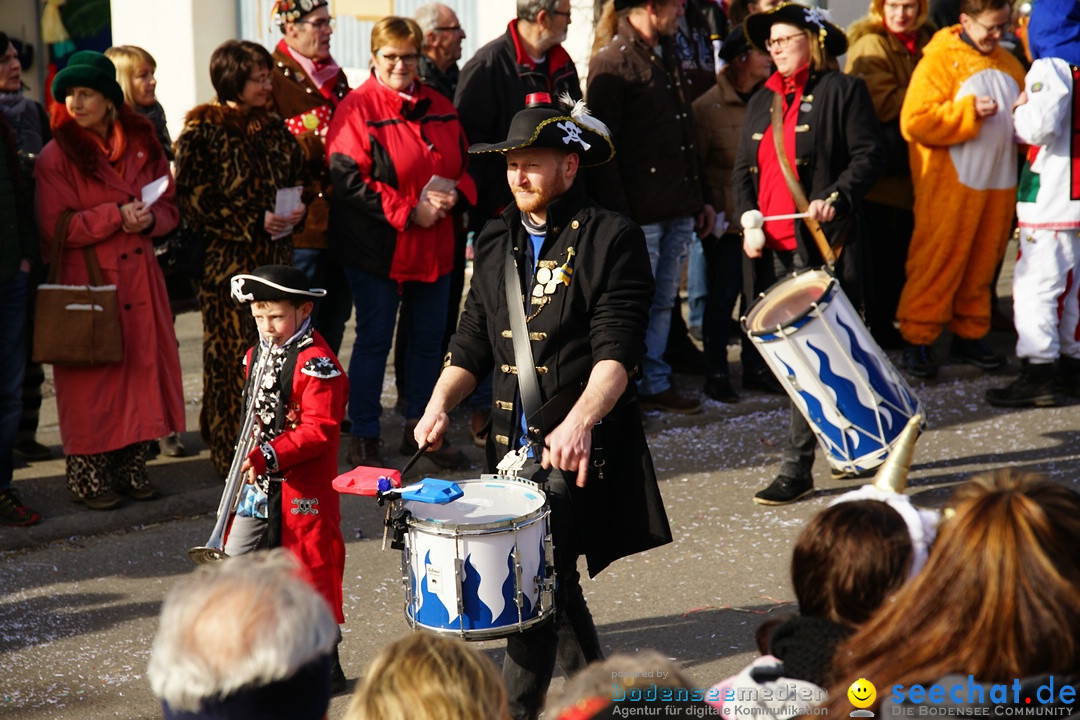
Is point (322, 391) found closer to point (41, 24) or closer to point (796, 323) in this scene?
point (796, 323)

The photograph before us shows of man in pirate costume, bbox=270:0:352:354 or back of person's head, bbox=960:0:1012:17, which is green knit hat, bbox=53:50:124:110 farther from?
back of person's head, bbox=960:0:1012:17

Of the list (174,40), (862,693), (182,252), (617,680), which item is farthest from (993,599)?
(174,40)

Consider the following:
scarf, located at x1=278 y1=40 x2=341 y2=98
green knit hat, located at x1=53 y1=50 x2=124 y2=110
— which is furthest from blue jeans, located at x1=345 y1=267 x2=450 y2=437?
green knit hat, located at x1=53 y1=50 x2=124 y2=110

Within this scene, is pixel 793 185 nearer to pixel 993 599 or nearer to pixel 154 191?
pixel 154 191

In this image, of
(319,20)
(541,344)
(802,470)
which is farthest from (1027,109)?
(541,344)

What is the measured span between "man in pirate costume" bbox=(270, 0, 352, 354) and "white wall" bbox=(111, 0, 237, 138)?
17.9 ft

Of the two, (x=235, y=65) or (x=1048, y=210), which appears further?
(x=1048, y=210)

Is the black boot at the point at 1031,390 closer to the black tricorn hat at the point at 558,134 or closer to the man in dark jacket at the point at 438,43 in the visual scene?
the man in dark jacket at the point at 438,43

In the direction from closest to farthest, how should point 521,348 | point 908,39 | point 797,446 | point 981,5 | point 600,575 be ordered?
1. point 521,348
2. point 600,575
3. point 797,446
4. point 981,5
5. point 908,39

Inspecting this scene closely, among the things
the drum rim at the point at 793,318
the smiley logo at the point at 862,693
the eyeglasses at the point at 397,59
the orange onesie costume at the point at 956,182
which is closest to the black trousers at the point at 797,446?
the drum rim at the point at 793,318

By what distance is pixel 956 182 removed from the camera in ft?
26.9

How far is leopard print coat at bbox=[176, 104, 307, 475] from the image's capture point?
6.57m

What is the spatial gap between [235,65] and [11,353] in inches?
67.5

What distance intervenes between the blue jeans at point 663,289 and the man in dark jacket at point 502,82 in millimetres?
951
